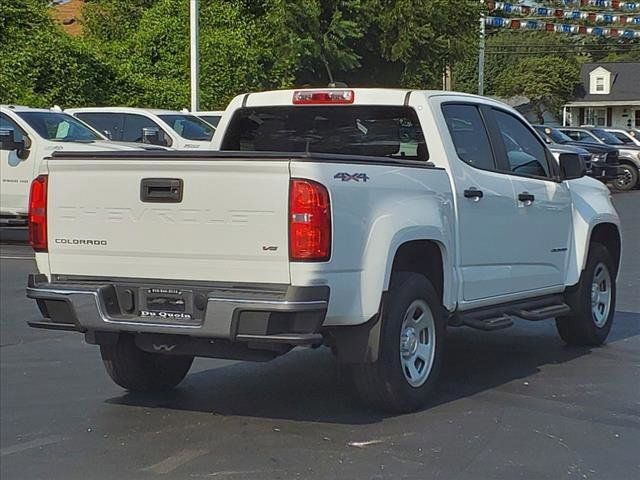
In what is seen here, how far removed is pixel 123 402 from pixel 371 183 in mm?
2209

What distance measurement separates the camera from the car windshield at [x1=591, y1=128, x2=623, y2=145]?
31984 millimetres

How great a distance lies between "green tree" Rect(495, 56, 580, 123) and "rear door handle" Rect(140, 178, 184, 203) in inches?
2404

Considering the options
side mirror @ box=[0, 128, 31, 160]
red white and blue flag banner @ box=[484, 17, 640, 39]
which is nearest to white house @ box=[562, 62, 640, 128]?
red white and blue flag banner @ box=[484, 17, 640, 39]

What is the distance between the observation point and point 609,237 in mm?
8953

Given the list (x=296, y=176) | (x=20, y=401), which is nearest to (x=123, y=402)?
(x=20, y=401)

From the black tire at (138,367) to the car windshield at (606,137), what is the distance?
87.8ft

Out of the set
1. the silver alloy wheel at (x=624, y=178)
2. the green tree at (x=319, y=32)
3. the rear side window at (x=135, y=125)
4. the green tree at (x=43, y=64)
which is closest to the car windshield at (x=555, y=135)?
the silver alloy wheel at (x=624, y=178)

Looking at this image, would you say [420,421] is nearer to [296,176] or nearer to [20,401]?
[296,176]

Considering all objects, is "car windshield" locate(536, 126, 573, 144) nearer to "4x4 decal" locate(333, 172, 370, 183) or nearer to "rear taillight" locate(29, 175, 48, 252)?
"4x4 decal" locate(333, 172, 370, 183)

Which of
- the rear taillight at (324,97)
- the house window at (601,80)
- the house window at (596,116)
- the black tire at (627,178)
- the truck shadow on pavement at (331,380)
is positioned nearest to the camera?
the truck shadow on pavement at (331,380)

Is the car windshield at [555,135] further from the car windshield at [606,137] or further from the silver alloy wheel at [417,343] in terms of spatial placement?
the silver alloy wheel at [417,343]

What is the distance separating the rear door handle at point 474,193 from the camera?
6871 mm

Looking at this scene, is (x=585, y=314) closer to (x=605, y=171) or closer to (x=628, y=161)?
(x=605, y=171)

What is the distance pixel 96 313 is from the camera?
5871mm
